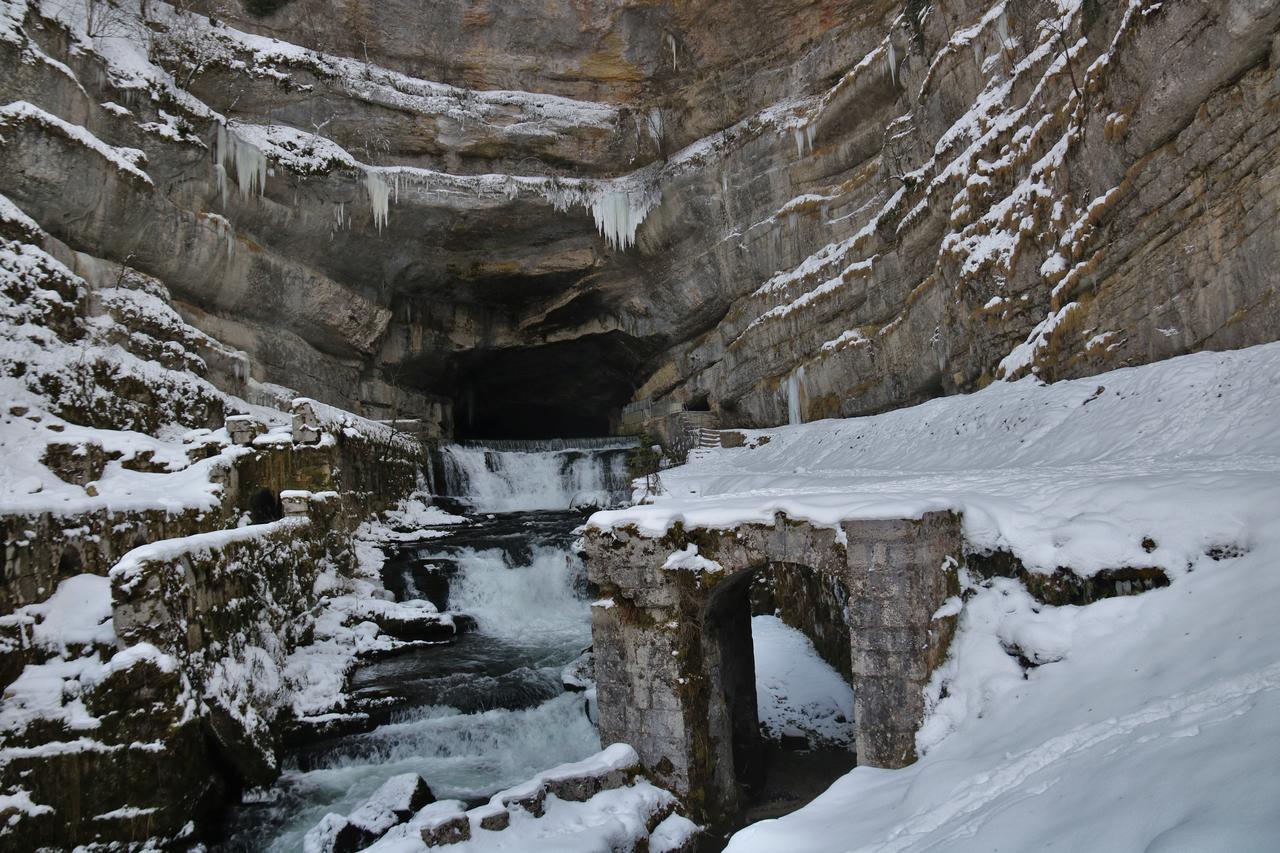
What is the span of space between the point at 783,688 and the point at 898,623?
16.7 ft

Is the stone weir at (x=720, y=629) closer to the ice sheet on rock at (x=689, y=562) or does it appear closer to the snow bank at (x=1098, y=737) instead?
the ice sheet on rock at (x=689, y=562)

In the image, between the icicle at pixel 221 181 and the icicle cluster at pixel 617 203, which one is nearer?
the icicle at pixel 221 181

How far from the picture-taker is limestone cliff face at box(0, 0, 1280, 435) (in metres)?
11.0

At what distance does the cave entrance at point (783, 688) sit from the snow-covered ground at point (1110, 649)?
1.85 m

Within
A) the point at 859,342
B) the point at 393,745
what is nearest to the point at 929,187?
the point at 859,342

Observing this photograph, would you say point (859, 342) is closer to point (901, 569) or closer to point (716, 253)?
point (716, 253)

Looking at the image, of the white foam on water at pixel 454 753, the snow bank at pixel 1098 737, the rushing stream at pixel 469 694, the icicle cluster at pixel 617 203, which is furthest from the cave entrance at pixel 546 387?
the snow bank at pixel 1098 737

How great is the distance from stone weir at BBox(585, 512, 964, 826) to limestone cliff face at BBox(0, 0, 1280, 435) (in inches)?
249

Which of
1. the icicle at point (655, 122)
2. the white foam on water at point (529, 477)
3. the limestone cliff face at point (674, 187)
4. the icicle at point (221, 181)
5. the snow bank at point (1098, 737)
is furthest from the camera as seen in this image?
the icicle at point (655, 122)

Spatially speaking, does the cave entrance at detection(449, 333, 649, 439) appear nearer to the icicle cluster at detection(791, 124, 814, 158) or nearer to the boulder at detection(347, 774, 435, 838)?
the icicle cluster at detection(791, 124, 814, 158)

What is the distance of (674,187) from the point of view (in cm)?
2764

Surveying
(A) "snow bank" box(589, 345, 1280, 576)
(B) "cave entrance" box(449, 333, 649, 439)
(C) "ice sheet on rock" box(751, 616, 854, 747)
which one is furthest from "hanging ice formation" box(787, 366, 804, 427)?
(C) "ice sheet on rock" box(751, 616, 854, 747)

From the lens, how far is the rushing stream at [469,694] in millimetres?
8844

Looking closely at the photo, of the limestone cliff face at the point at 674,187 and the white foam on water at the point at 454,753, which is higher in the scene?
the limestone cliff face at the point at 674,187
